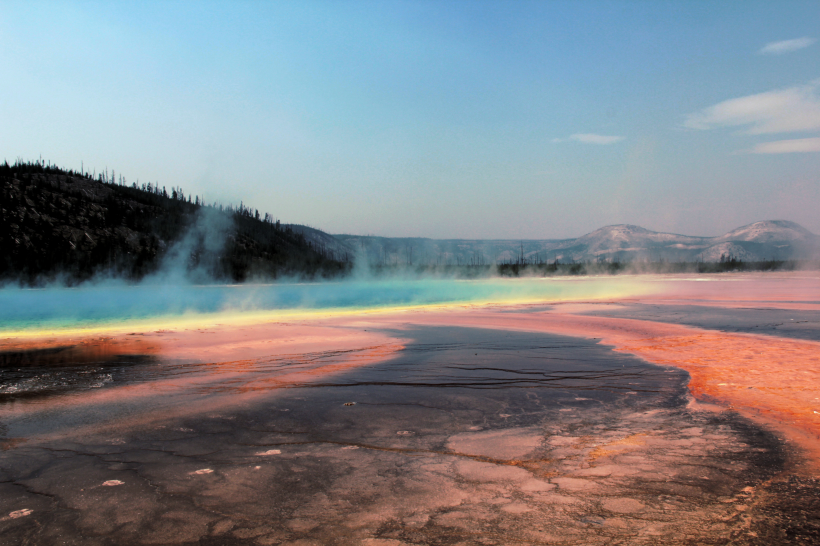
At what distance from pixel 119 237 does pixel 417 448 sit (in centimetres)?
13184

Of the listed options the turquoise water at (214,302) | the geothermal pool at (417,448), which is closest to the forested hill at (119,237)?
the turquoise water at (214,302)

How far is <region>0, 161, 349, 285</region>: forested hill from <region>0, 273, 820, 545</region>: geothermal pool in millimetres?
108743

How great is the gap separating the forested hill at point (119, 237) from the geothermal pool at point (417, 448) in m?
109

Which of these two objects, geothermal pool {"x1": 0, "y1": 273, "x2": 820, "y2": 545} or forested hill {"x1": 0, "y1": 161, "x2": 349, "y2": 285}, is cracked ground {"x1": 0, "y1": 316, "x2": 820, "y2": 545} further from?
forested hill {"x1": 0, "y1": 161, "x2": 349, "y2": 285}

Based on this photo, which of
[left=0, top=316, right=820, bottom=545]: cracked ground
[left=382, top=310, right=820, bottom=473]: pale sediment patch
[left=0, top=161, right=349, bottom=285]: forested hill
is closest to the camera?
[left=0, top=316, right=820, bottom=545]: cracked ground

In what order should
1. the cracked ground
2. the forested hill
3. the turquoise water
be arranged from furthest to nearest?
the forested hill
the turquoise water
the cracked ground

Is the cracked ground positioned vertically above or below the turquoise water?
above

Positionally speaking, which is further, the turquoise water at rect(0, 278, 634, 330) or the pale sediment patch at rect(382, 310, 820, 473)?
the turquoise water at rect(0, 278, 634, 330)

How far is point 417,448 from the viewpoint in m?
5.57

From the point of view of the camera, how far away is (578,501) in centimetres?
415

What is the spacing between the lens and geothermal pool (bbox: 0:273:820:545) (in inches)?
151

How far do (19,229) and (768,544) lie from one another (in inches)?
5229

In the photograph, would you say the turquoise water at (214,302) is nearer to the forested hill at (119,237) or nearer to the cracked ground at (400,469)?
the cracked ground at (400,469)

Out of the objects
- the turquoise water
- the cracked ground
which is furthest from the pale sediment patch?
the turquoise water
